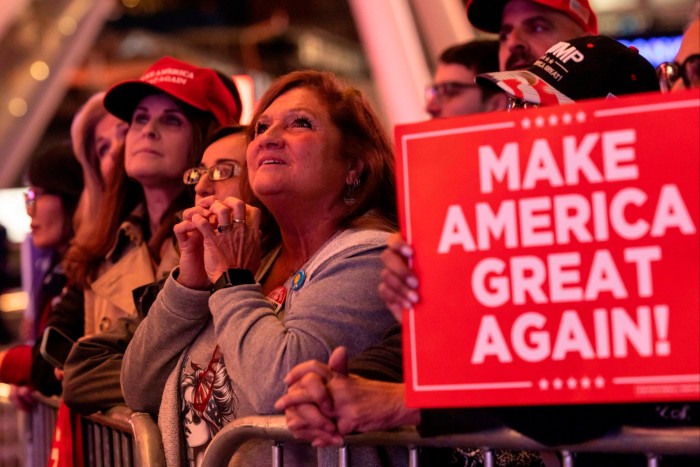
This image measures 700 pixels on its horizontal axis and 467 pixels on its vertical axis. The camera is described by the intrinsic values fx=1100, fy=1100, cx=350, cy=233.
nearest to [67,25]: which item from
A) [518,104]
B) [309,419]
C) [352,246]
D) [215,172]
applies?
[215,172]

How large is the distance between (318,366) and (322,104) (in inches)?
37.3

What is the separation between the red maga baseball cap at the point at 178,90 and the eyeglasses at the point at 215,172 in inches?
18.8

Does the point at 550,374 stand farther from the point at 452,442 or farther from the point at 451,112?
the point at 451,112

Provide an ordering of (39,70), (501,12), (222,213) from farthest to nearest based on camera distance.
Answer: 1. (39,70)
2. (501,12)
3. (222,213)

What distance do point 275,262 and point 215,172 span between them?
1.44 feet

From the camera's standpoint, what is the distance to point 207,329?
2705mm

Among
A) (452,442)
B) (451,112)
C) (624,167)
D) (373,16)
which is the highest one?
(373,16)

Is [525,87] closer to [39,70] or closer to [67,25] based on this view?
[39,70]

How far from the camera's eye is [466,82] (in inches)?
178

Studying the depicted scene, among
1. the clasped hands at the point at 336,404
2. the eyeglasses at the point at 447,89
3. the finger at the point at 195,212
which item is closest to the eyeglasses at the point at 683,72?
the eyeglasses at the point at 447,89

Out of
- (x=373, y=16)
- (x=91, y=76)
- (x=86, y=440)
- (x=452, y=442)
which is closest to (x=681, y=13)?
(x=373, y=16)

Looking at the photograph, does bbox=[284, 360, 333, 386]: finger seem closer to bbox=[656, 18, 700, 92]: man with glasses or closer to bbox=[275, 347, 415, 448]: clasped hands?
bbox=[275, 347, 415, 448]: clasped hands

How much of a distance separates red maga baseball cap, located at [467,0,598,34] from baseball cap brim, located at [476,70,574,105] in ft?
4.59

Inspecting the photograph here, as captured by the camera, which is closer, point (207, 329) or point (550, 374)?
point (550, 374)
